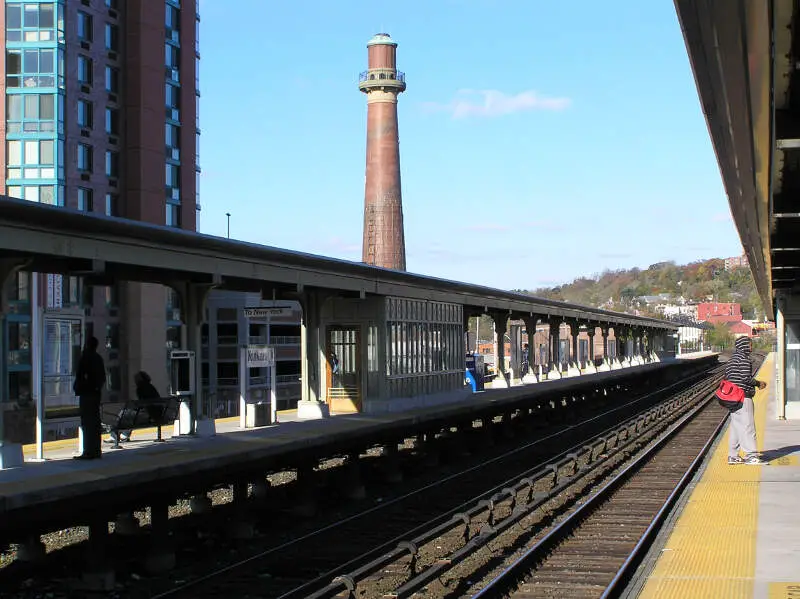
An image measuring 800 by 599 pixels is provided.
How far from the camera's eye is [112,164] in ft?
166

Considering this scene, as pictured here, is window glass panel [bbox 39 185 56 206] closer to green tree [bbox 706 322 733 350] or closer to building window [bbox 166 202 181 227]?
building window [bbox 166 202 181 227]

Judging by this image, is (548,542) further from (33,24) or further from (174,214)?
(174,214)

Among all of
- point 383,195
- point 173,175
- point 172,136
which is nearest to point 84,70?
point 172,136

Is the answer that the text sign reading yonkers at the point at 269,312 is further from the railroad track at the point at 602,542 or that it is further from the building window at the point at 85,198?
the building window at the point at 85,198

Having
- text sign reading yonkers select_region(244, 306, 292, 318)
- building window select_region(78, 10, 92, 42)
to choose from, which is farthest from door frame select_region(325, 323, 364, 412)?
building window select_region(78, 10, 92, 42)

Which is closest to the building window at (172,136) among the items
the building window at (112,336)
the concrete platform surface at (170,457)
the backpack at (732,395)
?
the building window at (112,336)

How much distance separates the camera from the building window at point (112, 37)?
50.9m

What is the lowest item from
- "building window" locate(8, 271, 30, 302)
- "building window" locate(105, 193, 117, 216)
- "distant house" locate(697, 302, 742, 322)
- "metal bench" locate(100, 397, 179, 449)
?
"metal bench" locate(100, 397, 179, 449)

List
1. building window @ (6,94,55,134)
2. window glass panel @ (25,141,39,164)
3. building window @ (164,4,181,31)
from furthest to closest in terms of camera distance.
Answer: building window @ (164,4,181,31), window glass panel @ (25,141,39,164), building window @ (6,94,55,134)

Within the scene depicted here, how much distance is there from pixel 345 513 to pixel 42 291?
509 centimetres

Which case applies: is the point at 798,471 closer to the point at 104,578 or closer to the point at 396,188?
the point at 104,578

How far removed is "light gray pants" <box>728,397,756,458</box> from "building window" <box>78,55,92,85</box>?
39731 millimetres

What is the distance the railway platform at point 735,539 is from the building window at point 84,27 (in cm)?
4042

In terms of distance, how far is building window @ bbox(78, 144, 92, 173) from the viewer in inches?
1927
